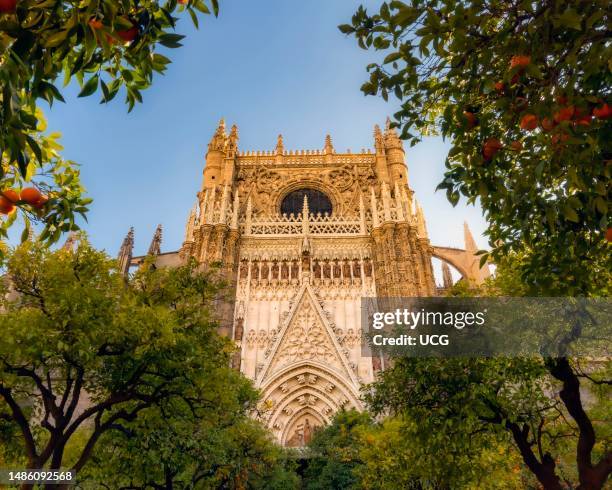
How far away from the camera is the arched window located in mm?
26094

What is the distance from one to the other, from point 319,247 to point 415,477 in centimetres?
1292

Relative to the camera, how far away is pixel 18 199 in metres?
3.09

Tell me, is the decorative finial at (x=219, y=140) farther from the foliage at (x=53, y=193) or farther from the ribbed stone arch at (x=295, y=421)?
the foliage at (x=53, y=193)

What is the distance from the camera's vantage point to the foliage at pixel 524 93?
9.95 ft

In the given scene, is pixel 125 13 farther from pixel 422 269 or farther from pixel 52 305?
pixel 422 269

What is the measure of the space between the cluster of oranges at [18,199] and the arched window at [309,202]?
22.6 m

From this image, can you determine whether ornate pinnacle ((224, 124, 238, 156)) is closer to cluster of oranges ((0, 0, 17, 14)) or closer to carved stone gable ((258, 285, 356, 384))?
carved stone gable ((258, 285, 356, 384))

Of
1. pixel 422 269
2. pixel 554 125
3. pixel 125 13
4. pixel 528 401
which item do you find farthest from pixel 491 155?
pixel 422 269

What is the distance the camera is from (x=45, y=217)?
12.5 feet

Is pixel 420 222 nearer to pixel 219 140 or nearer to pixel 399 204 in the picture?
pixel 399 204

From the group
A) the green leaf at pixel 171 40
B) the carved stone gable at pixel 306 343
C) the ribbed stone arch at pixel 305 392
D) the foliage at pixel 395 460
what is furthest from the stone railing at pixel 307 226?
the green leaf at pixel 171 40

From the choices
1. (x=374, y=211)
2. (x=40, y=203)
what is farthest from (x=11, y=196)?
(x=374, y=211)

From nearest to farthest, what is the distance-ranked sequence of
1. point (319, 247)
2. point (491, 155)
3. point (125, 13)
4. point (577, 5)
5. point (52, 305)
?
point (125, 13) → point (577, 5) → point (491, 155) → point (52, 305) → point (319, 247)

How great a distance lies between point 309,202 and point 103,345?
20.0 m
